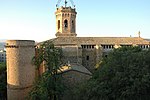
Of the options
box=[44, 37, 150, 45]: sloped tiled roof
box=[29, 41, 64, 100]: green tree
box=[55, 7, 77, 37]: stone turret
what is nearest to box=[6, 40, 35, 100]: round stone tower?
box=[29, 41, 64, 100]: green tree

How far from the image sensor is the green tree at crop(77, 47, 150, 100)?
23.3m

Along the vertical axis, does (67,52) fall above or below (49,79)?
above

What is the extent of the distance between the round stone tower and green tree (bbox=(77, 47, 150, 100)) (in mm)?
6720

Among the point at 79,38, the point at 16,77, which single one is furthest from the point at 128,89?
the point at 79,38

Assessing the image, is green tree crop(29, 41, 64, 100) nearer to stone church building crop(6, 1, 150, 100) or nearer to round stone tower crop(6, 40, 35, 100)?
stone church building crop(6, 1, 150, 100)

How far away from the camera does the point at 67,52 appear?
35.8 metres

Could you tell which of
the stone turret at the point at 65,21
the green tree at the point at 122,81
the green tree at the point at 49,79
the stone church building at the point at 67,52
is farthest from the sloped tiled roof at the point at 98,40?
the green tree at the point at 122,81

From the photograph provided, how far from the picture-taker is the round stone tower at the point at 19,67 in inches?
1117

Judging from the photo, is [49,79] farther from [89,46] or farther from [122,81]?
[89,46]

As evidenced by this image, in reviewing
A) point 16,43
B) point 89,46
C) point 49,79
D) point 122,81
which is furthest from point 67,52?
point 122,81

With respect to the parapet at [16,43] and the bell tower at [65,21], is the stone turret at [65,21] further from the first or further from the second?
the parapet at [16,43]

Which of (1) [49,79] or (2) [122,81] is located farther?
(1) [49,79]

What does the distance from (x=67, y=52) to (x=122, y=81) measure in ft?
43.4

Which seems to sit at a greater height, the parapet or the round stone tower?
the parapet
